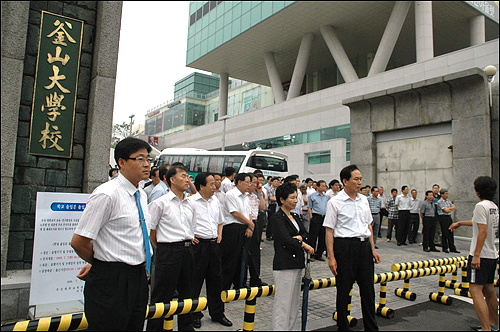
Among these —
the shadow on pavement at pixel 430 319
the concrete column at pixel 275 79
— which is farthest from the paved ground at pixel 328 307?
the concrete column at pixel 275 79

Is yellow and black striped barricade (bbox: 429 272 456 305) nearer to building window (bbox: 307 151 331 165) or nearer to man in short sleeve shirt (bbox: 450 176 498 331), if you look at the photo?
man in short sleeve shirt (bbox: 450 176 498 331)

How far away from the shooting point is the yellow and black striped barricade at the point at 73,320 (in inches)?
93.4

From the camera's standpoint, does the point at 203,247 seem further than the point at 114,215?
Yes

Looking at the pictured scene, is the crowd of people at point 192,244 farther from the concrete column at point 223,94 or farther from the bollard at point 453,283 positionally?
the concrete column at point 223,94

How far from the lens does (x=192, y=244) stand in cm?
445

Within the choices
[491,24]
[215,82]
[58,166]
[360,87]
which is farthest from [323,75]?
[58,166]

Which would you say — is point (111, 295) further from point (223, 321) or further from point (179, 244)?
point (223, 321)

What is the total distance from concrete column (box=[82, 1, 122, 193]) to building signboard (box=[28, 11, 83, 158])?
0.88 ft

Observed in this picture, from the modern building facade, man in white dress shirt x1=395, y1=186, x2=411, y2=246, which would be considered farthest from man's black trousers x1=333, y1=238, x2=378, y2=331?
the modern building facade

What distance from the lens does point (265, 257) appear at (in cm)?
884

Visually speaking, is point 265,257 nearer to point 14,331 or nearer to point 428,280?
point 428,280

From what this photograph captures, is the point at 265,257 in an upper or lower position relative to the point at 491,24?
lower

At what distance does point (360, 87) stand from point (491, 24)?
12.8 m

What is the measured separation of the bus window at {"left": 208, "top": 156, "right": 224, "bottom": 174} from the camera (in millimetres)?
20000
